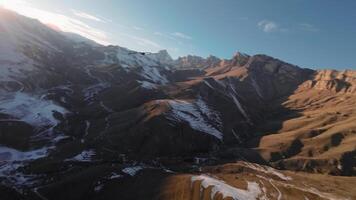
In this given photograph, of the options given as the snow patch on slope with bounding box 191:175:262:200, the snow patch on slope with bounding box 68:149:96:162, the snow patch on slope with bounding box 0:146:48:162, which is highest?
the snow patch on slope with bounding box 191:175:262:200

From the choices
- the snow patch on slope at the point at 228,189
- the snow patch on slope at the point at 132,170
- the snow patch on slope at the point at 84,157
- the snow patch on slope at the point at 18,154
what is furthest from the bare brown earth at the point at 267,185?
the snow patch on slope at the point at 18,154

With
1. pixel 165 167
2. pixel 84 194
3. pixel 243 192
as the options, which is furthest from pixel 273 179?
pixel 84 194

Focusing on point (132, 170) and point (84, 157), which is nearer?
point (132, 170)

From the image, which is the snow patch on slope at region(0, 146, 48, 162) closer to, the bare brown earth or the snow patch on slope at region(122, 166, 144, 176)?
the snow patch on slope at region(122, 166, 144, 176)

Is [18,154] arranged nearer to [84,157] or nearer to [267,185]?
[84,157]

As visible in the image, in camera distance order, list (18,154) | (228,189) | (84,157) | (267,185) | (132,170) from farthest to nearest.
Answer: (84,157) → (18,154) → (132,170) → (267,185) → (228,189)

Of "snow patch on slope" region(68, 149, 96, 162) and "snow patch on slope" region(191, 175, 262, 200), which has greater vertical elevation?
"snow patch on slope" region(191, 175, 262, 200)

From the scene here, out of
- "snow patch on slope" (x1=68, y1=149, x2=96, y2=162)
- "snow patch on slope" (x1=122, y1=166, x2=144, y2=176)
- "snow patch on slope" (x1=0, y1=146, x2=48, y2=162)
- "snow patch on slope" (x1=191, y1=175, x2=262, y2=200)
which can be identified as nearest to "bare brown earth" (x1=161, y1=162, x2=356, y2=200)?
"snow patch on slope" (x1=191, y1=175, x2=262, y2=200)

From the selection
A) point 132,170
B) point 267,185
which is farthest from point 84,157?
point 267,185

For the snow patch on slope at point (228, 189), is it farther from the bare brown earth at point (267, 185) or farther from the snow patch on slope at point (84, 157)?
the snow patch on slope at point (84, 157)
